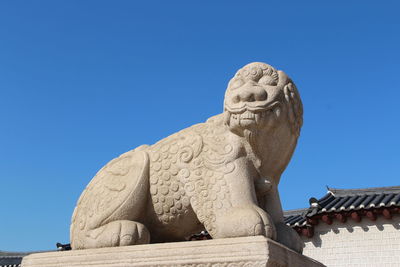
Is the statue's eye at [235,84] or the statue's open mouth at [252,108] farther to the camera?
the statue's eye at [235,84]

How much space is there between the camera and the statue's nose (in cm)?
305

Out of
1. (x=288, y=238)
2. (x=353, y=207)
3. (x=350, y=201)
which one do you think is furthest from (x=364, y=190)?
(x=288, y=238)

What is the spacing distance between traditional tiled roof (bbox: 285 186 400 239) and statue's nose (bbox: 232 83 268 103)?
899 centimetres

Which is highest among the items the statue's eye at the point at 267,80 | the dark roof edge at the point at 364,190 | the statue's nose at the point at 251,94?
the dark roof edge at the point at 364,190

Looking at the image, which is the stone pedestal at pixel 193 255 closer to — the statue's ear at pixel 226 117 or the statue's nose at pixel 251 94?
the statue's ear at pixel 226 117

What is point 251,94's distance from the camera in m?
3.06

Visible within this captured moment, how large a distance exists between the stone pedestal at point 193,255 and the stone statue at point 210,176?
11cm

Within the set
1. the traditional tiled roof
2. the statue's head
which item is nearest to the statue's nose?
the statue's head

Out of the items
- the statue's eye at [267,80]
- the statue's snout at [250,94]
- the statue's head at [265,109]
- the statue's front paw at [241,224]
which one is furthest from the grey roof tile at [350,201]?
the statue's front paw at [241,224]

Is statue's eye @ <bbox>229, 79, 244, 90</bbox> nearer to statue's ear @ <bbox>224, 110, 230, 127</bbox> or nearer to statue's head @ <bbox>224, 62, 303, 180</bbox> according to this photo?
statue's head @ <bbox>224, 62, 303, 180</bbox>

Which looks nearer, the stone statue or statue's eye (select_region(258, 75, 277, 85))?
the stone statue

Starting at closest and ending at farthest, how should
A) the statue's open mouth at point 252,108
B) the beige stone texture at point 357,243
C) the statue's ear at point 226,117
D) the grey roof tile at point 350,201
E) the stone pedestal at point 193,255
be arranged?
1. the stone pedestal at point 193,255
2. the statue's open mouth at point 252,108
3. the statue's ear at point 226,117
4. the beige stone texture at point 357,243
5. the grey roof tile at point 350,201

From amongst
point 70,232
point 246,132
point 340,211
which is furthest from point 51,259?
point 340,211

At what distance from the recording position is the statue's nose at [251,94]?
3054mm
